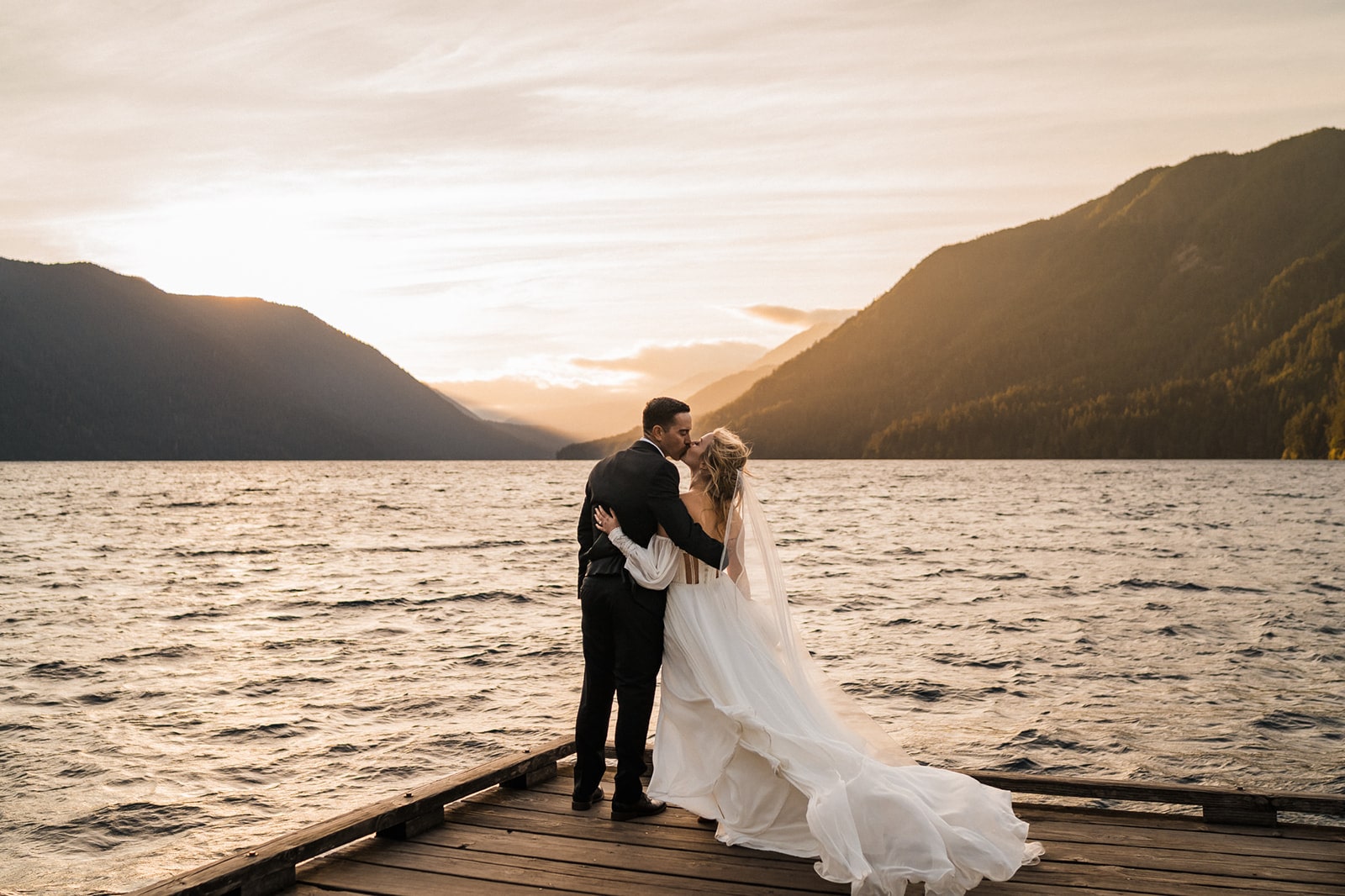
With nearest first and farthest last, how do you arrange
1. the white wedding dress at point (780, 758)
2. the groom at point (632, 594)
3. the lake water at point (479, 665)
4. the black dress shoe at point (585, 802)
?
the white wedding dress at point (780, 758) < the groom at point (632, 594) < the black dress shoe at point (585, 802) < the lake water at point (479, 665)

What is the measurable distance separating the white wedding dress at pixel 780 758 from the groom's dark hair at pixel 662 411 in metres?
0.58

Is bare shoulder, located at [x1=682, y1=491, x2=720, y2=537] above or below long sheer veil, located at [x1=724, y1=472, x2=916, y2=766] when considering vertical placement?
above

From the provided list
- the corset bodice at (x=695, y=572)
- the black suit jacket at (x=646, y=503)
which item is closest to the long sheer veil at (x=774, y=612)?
the corset bodice at (x=695, y=572)

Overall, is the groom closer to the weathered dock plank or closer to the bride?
the bride

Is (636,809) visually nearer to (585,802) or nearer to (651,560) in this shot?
(585,802)

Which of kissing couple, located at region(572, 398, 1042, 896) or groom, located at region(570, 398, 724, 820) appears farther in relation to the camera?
groom, located at region(570, 398, 724, 820)

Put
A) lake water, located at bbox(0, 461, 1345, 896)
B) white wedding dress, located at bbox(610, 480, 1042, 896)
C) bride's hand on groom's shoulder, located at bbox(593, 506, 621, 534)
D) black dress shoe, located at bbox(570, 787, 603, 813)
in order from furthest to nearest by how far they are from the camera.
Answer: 1. lake water, located at bbox(0, 461, 1345, 896)
2. black dress shoe, located at bbox(570, 787, 603, 813)
3. bride's hand on groom's shoulder, located at bbox(593, 506, 621, 534)
4. white wedding dress, located at bbox(610, 480, 1042, 896)

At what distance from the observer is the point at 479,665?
1950 centimetres

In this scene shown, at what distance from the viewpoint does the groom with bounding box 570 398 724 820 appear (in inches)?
233

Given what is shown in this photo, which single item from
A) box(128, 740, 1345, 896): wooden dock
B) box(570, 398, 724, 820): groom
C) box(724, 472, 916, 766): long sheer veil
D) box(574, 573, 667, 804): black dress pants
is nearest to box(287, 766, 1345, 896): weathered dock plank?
box(128, 740, 1345, 896): wooden dock

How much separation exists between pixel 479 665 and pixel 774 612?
14431 millimetres

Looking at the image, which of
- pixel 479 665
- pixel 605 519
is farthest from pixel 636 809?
pixel 479 665

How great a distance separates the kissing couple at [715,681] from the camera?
5.39 metres

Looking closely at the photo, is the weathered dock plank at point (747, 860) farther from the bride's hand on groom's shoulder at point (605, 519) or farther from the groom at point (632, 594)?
the bride's hand on groom's shoulder at point (605, 519)
